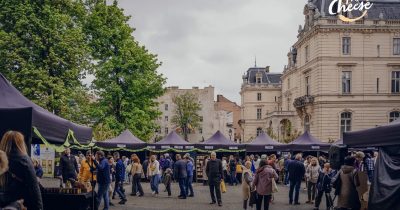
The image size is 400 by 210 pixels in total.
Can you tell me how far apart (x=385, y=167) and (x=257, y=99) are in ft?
338

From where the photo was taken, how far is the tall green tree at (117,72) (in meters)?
43.2

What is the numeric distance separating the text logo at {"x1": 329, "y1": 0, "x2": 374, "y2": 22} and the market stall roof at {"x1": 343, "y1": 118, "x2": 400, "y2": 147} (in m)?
50.6

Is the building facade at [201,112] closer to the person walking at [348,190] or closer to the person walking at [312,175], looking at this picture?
the person walking at [312,175]

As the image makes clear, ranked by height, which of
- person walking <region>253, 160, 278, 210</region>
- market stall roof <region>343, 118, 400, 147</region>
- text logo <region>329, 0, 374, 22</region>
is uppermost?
text logo <region>329, 0, 374, 22</region>

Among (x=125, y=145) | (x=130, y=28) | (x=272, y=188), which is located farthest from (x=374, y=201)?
(x=130, y=28)

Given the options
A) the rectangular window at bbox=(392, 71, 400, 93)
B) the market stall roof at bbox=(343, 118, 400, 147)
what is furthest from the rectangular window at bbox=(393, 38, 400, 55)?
the market stall roof at bbox=(343, 118, 400, 147)

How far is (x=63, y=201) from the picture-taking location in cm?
1394

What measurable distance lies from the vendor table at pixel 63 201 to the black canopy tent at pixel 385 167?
710 cm

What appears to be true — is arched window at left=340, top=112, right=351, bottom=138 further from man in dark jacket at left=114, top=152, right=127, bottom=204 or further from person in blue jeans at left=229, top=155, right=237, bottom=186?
man in dark jacket at left=114, top=152, right=127, bottom=204

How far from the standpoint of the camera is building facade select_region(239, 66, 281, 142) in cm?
Result: 11311

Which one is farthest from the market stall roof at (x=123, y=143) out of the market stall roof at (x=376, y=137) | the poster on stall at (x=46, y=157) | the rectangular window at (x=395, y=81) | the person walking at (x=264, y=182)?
the rectangular window at (x=395, y=81)

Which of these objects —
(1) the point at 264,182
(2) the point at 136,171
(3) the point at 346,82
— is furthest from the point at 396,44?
(1) the point at 264,182

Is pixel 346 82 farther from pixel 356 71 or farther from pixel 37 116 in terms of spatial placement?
pixel 37 116

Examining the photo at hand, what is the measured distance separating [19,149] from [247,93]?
108665 millimetres
